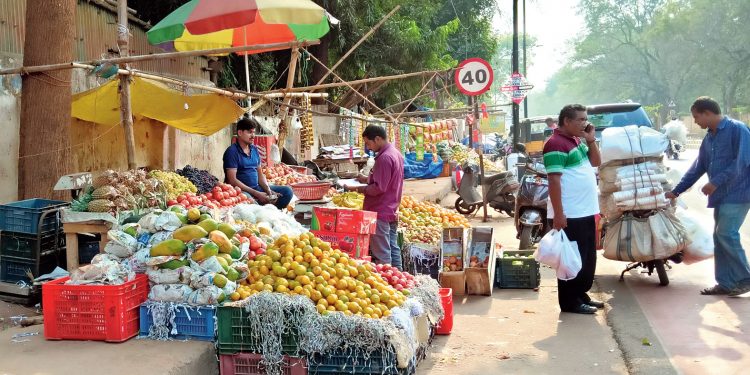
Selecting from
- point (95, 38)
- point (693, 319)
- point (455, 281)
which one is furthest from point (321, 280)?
point (95, 38)

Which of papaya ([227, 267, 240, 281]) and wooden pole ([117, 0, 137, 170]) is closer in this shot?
papaya ([227, 267, 240, 281])

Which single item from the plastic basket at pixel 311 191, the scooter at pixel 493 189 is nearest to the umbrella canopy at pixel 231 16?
the plastic basket at pixel 311 191

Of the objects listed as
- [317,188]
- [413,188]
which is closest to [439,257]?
[317,188]

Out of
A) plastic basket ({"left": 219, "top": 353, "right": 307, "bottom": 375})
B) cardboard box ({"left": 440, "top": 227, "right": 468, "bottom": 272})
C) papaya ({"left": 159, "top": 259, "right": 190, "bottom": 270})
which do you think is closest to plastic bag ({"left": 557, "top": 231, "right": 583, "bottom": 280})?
cardboard box ({"left": 440, "top": 227, "right": 468, "bottom": 272})

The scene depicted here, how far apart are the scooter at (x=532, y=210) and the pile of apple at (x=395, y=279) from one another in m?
4.55

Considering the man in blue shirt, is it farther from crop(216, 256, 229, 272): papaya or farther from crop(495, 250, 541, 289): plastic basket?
crop(216, 256, 229, 272): papaya

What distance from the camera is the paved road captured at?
5.44m

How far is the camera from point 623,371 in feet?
17.6

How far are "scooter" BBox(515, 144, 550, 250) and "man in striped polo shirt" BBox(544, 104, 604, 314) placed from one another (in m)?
3.37

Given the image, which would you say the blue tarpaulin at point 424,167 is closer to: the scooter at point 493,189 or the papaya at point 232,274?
the scooter at point 493,189

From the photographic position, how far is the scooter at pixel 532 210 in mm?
10375

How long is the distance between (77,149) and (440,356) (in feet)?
22.6

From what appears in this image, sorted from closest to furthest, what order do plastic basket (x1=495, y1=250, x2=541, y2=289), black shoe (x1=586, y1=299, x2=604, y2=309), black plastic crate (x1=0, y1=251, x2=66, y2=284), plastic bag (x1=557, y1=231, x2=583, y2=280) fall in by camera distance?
plastic bag (x1=557, y1=231, x2=583, y2=280)
black plastic crate (x1=0, y1=251, x2=66, y2=284)
black shoe (x1=586, y1=299, x2=604, y2=309)
plastic basket (x1=495, y1=250, x2=541, y2=289)

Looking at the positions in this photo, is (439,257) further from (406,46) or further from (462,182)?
(406,46)
